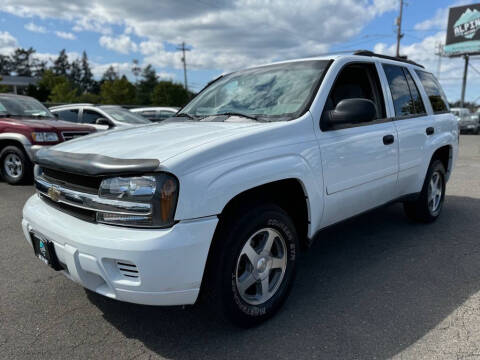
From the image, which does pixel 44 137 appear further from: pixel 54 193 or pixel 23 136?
pixel 54 193

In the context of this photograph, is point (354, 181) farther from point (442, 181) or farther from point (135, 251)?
point (442, 181)

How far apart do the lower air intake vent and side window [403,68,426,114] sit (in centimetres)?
347

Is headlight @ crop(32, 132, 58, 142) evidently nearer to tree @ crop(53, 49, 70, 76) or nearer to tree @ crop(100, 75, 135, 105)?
tree @ crop(100, 75, 135, 105)

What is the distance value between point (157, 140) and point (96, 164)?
1.58 feet

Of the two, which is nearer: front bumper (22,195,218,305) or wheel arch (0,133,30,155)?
front bumper (22,195,218,305)

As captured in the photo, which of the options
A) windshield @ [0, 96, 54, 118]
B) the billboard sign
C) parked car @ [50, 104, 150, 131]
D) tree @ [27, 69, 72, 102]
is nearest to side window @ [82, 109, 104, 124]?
parked car @ [50, 104, 150, 131]

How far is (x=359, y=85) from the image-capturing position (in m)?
3.66

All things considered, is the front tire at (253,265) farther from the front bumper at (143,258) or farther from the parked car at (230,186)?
the front bumper at (143,258)

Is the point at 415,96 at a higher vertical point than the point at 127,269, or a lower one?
higher

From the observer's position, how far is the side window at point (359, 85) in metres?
3.40

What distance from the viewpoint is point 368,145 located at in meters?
3.28

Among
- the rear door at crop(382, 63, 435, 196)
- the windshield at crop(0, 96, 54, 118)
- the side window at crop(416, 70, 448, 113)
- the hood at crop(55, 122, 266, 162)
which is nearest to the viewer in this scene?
the hood at crop(55, 122, 266, 162)

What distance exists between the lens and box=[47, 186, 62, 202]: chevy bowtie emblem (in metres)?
2.49

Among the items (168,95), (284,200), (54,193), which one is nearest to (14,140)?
(54,193)
